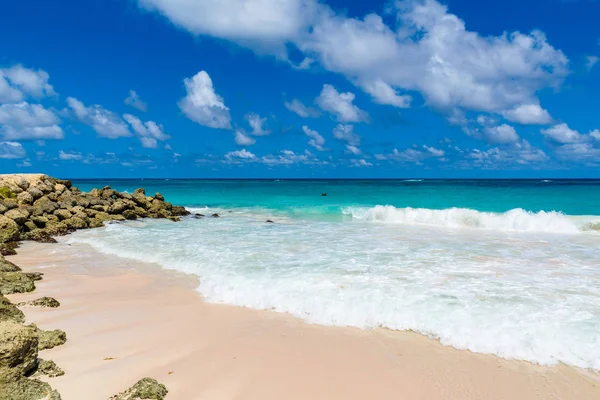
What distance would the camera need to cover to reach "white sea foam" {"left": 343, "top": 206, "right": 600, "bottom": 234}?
16.5 meters

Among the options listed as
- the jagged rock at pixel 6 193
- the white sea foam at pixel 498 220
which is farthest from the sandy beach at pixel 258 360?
the jagged rock at pixel 6 193

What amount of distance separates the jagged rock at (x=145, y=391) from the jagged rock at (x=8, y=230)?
1171cm

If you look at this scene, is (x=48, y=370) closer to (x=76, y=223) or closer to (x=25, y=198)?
(x=76, y=223)

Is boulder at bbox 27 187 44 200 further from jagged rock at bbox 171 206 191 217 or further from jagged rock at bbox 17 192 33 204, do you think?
jagged rock at bbox 171 206 191 217

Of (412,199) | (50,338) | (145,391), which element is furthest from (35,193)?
(412,199)

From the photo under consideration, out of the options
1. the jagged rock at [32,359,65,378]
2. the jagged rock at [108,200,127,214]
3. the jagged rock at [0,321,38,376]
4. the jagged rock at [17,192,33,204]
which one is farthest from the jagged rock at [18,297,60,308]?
the jagged rock at [108,200,127,214]

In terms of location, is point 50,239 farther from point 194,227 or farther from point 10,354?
point 10,354

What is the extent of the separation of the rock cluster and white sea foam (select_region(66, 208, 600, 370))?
2.31 meters

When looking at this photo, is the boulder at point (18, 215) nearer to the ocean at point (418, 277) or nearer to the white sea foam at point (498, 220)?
the ocean at point (418, 277)

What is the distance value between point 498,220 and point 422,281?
12177mm

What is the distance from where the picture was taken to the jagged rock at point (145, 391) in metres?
3.70

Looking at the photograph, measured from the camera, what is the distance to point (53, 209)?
17656mm

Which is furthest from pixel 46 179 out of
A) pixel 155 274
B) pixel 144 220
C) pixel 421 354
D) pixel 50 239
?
pixel 421 354

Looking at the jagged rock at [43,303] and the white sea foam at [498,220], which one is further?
the white sea foam at [498,220]
